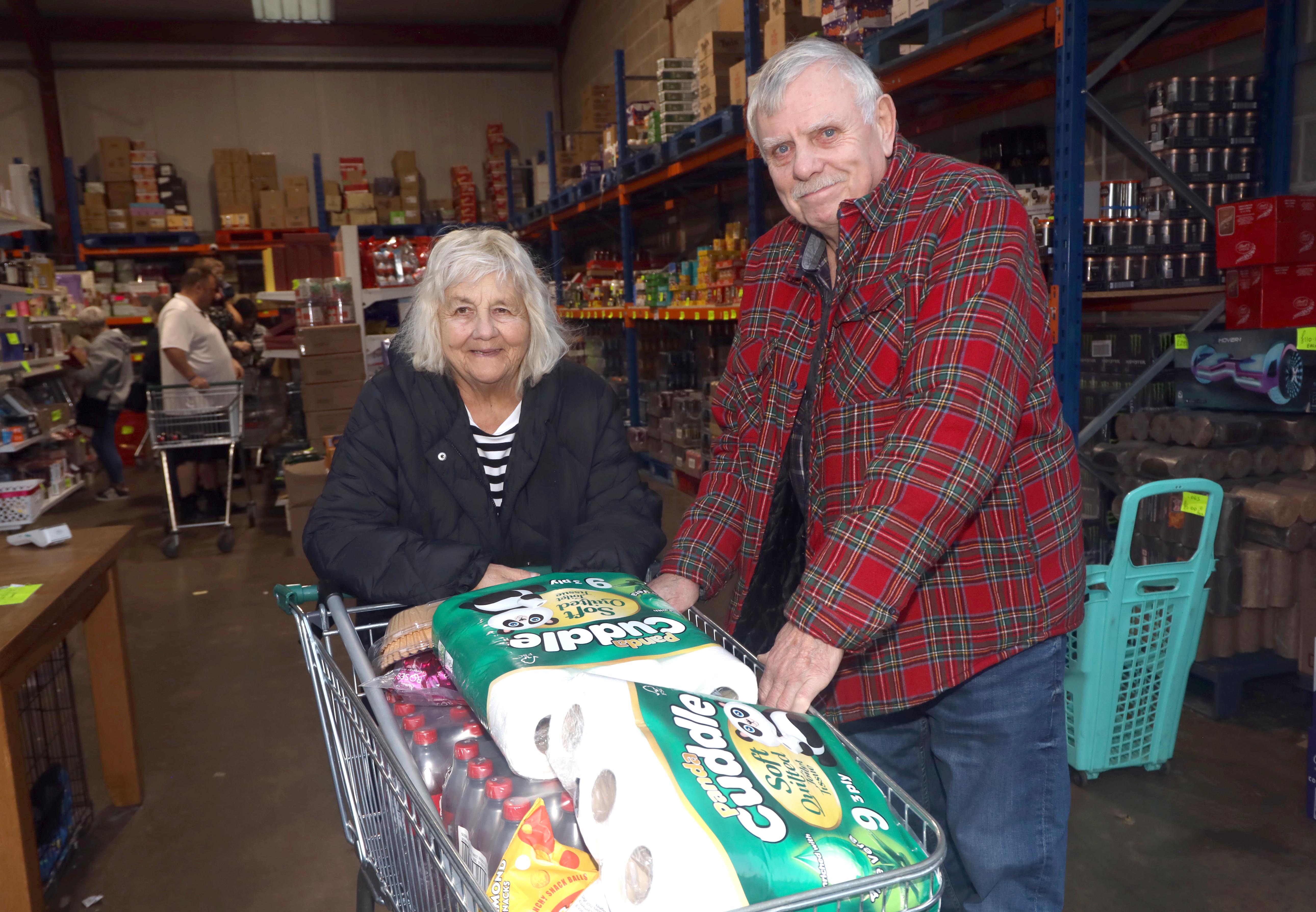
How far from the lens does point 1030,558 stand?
4.37ft

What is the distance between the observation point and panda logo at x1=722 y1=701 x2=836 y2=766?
2.97ft

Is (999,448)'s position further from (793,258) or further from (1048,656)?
(793,258)

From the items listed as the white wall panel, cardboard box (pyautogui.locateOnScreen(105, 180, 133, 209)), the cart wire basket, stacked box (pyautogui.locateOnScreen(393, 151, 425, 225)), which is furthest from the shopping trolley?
the white wall panel

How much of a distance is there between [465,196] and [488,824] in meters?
11.7

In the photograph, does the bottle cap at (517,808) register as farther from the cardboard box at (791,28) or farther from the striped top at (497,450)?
the cardboard box at (791,28)

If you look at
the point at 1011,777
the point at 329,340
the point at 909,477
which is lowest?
the point at 1011,777

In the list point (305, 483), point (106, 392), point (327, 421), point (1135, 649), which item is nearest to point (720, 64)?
point (327, 421)

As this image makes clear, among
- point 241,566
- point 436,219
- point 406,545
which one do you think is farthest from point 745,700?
point 436,219

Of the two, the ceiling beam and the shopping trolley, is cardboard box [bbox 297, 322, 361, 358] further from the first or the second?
the ceiling beam

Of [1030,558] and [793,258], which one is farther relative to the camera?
[793,258]

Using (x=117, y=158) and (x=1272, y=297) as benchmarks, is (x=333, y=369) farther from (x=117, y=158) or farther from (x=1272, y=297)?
(x=117, y=158)

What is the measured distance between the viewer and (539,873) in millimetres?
861

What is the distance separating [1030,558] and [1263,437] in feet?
8.43

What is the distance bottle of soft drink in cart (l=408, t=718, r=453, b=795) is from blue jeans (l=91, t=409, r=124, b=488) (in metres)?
8.36
